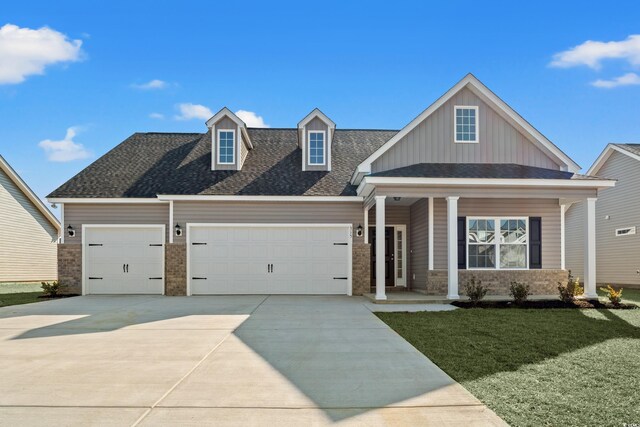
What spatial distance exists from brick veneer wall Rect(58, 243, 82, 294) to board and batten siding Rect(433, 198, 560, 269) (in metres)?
11.4

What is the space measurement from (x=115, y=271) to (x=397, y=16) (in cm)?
1173

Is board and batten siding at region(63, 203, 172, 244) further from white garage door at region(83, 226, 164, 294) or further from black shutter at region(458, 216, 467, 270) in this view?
black shutter at region(458, 216, 467, 270)

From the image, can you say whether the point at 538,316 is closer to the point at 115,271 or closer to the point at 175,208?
the point at 175,208

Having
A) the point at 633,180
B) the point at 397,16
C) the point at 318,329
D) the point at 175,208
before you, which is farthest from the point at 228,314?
the point at 633,180

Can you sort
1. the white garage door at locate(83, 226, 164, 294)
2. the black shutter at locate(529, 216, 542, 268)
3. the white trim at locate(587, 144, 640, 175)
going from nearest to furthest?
the black shutter at locate(529, 216, 542, 268) < the white garage door at locate(83, 226, 164, 294) < the white trim at locate(587, 144, 640, 175)

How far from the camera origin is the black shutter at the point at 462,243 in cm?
1560

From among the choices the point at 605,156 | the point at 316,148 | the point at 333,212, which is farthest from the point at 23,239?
the point at 605,156

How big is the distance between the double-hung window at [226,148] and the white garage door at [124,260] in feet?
10.4

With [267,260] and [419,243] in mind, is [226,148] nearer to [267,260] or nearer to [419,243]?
[267,260]

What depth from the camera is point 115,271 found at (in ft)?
56.1

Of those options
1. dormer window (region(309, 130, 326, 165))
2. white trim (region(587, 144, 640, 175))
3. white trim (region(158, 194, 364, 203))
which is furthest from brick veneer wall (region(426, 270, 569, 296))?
white trim (region(587, 144, 640, 175))

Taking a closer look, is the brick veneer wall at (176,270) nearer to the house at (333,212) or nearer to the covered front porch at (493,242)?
the house at (333,212)

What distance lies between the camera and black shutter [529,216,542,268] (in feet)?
52.0

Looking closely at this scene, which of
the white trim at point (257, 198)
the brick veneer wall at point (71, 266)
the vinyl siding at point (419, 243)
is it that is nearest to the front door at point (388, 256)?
the vinyl siding at point (419, 243)
